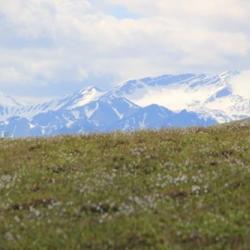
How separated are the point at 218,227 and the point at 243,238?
75 cm

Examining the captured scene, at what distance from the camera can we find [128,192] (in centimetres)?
1780

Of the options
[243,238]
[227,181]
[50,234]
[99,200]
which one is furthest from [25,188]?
[243,238]

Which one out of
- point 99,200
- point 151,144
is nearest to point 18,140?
point 151,144

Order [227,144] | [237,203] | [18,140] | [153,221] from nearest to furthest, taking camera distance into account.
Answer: [153,221] < [237,203] < [227,144] < [18,140]

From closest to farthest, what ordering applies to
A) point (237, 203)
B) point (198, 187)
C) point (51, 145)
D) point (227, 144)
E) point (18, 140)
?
point (237, 203), point (198, 187), point (227, 144), point (51, 145), point (18, 140)

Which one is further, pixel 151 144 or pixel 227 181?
pixel 151 144

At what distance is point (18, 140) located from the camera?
87.7ft

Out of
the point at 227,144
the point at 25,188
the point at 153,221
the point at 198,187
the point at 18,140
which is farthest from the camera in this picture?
the point at 18,140

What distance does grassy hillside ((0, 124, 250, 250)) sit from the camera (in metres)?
15.0

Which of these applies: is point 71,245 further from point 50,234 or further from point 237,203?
point 237,203

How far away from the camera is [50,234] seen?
1536cm

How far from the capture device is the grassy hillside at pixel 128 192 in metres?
15.0

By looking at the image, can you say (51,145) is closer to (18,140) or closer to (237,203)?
(18,140)

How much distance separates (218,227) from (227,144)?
8.01 meters
